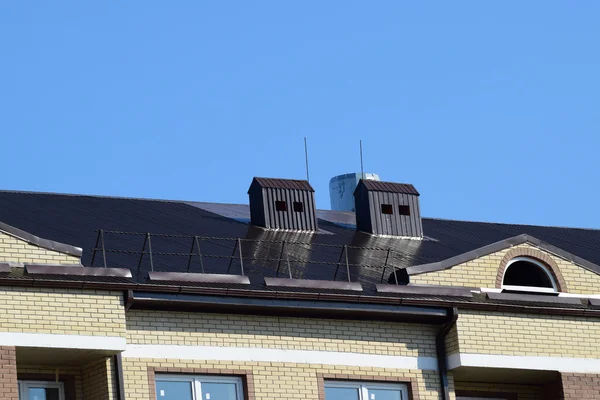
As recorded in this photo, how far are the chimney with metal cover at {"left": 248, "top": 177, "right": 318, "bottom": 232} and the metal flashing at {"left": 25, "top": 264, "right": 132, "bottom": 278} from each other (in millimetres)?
8979

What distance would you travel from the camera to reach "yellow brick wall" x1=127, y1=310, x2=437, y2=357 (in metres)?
28.7

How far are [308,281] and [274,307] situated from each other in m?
1.04

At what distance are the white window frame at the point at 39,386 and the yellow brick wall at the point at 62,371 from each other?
147 mm

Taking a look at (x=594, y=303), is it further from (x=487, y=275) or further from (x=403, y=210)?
(x=403, y=210)

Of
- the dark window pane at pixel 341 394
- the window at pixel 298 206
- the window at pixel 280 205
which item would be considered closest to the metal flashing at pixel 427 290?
the dark window pane at pixel 341 394

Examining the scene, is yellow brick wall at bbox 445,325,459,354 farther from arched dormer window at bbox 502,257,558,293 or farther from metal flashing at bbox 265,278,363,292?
arched dormer window at bbox 502,257,558,293

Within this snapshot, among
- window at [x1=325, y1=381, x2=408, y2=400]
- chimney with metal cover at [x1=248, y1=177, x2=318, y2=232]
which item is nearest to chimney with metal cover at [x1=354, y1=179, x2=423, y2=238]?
chimney with metal cover at [x1=248, y1=177, x2=318, y2=232]

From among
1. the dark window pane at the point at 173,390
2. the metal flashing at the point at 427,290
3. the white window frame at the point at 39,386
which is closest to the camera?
the white window frame at the point at 39,386

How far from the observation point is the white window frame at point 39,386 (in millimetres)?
28000

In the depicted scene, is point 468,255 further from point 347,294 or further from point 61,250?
point 61,250

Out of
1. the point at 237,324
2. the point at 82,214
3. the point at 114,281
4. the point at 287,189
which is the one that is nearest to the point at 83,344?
the point at 114,281

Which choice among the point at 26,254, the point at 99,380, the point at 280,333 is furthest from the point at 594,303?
the point at 26,254

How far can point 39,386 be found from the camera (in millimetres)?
28234

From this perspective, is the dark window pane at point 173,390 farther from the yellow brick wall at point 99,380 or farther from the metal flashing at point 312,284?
the metal flashing at point 312,284
